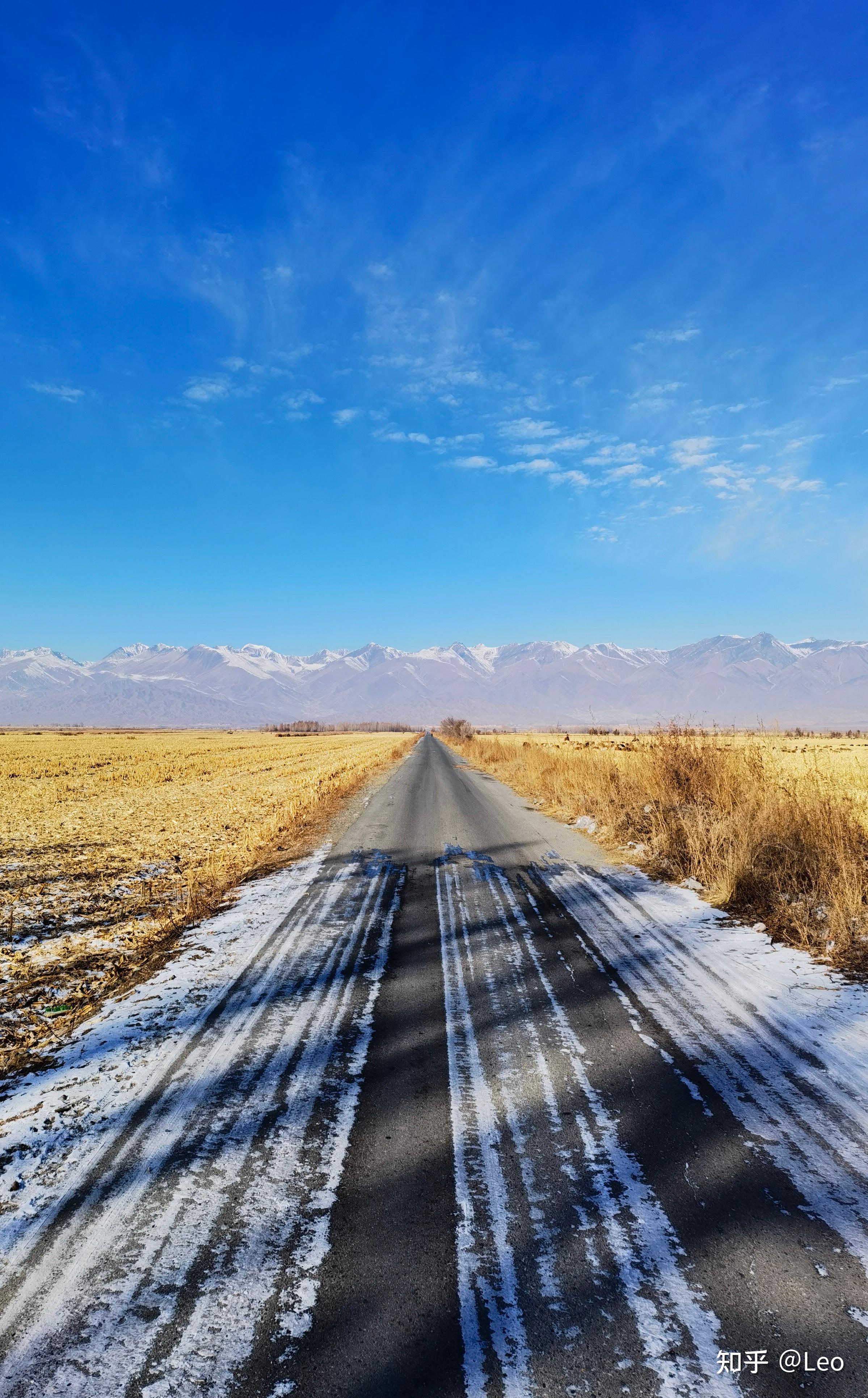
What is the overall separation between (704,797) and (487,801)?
6803 mm

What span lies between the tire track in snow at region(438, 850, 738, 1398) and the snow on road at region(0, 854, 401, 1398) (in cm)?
56

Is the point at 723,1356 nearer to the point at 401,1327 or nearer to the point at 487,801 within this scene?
the point at 401,1327

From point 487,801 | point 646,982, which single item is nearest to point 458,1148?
point 646,982

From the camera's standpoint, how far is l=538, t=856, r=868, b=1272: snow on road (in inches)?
100

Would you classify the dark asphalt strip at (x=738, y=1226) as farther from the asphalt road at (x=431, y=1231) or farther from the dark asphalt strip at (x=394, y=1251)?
the dark asphalt strip at (x=394, y=1251)

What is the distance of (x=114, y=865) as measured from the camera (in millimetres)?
7984

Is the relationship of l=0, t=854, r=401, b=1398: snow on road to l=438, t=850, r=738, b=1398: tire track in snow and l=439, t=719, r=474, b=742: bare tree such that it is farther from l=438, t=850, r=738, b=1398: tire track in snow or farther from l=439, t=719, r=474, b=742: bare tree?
l=439, t=719, r=474, b=742: bare tree

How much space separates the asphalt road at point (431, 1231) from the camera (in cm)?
172

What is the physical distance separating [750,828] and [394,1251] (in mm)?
5937

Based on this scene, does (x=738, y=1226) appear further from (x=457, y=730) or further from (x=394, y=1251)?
(x=457, y=730)

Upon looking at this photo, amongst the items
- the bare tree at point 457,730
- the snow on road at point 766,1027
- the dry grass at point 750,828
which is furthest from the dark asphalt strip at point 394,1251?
the bare tree at point 457,730

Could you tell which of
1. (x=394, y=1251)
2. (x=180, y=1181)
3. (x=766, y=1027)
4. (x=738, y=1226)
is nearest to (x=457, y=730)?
(x=766, y=1027)

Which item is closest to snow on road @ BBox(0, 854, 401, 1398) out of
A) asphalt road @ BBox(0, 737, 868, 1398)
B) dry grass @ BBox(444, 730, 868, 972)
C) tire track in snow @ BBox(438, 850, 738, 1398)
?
asphalt road @ BBox(0, 737, 868, 1398)

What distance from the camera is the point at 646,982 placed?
4293mm
